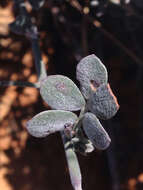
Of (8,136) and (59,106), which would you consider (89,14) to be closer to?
(8,136)

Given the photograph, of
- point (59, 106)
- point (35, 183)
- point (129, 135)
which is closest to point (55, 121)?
point (59, 106)

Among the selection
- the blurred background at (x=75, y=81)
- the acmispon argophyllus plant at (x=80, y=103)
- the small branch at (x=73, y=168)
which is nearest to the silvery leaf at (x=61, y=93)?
the acmispon argophyllus plant at (x=80, y=103)

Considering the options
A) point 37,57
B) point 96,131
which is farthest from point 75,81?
point 96,131

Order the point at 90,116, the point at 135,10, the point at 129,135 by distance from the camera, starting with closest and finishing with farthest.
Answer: the point at 90,116, the point at 135,10, the point at 129,135

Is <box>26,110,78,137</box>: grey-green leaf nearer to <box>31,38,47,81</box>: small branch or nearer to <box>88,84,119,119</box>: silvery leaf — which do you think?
<box>88,84,119,119</box>: silvery leaf

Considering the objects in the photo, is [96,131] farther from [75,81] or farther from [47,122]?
[75,81]
